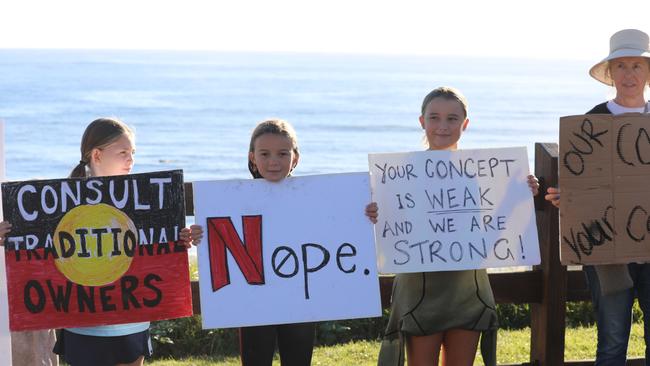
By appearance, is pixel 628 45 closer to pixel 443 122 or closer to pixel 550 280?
pixel 443 122

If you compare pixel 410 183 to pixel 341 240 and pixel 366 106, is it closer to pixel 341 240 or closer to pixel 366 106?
pixel 341 240

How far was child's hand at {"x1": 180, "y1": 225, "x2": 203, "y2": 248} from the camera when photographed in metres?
4.60

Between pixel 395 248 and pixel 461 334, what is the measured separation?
0.53 metres

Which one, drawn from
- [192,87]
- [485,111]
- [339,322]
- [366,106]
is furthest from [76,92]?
[339,322]

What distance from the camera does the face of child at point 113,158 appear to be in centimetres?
462

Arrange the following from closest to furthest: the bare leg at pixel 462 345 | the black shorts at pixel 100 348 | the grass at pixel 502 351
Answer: the black shorts at pixel 100 348
the bare leg at pixel 462 345
the grass at pixel 502 351

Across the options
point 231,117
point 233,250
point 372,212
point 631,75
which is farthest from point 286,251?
point 231,117

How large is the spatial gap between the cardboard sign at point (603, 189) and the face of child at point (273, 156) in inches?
52.9

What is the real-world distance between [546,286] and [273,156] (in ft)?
5.96

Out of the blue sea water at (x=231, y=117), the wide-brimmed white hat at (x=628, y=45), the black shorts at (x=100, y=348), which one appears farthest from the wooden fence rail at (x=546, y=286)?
the blue sea water at (x=231, y=117)

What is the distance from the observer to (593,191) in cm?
479

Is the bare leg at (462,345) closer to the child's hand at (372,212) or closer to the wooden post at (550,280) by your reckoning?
the child's hand at (372,212)

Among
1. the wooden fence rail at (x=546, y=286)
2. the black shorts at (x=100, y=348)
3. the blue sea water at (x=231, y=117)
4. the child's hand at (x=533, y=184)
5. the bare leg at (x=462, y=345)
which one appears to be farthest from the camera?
the blue sea water at (x=231, y=117)

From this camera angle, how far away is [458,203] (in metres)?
4.87
